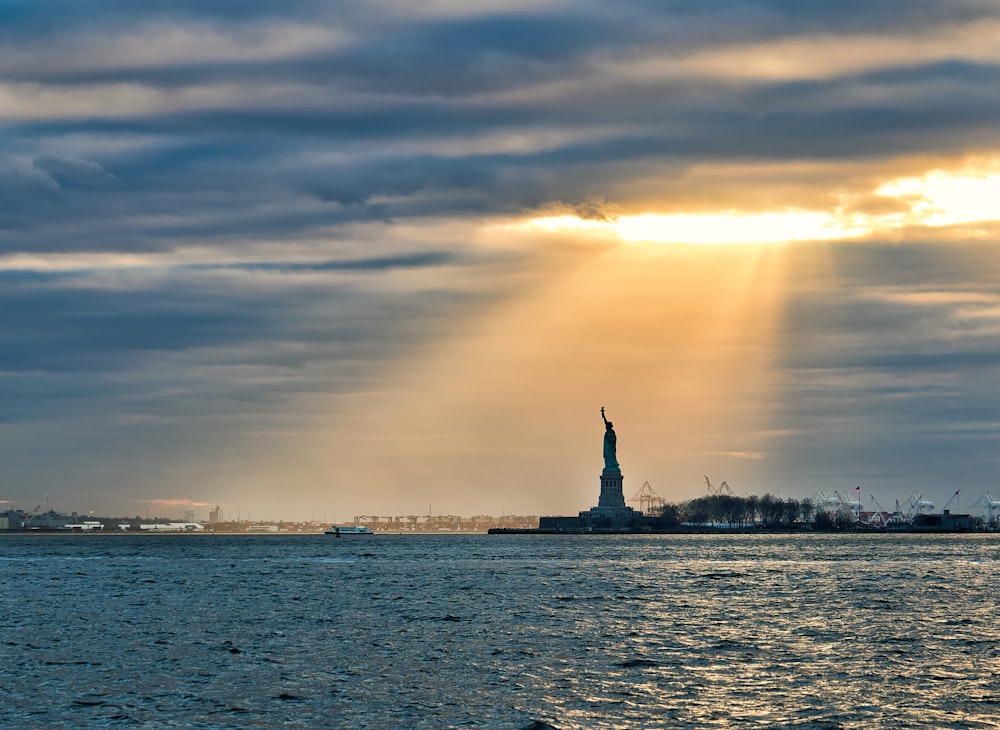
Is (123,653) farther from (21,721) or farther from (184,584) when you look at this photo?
(184,584)

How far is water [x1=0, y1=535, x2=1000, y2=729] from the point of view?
189 feet

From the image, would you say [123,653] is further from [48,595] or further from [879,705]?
[48,595]

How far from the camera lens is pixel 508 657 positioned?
76.6 m

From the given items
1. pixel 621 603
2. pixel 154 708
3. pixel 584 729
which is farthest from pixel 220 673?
pixel 621 603

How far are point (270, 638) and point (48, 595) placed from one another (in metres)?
57.5

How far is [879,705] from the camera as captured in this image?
194ft

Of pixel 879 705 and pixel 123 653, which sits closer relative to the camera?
pixel 879 705

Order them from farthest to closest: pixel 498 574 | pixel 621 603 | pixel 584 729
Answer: pixel 498 574
pixel 621 603
pixel 584 729

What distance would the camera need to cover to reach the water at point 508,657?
5766 cm

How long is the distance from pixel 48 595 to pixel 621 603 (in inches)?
2271

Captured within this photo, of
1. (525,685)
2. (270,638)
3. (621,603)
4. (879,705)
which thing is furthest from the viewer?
(621,603)

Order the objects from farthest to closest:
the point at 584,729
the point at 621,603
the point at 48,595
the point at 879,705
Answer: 1. the point at 48,595
2. the point at 621,603
3. the point at 879,705
4. the point at 584,729

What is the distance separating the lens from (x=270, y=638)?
8819 centimetres

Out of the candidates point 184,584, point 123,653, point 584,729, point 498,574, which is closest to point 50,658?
point 123,653
